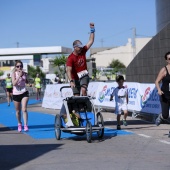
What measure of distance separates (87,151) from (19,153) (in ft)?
3.86

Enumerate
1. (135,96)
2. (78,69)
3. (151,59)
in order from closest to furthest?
(78,69)
(135,96)
(151,59)

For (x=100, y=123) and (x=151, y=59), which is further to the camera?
(x=151, y=59)

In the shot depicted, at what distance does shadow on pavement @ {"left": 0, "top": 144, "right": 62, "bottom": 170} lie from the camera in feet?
26.5

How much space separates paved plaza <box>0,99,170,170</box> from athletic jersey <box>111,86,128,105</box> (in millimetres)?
1221

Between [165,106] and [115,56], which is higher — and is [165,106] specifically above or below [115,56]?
below

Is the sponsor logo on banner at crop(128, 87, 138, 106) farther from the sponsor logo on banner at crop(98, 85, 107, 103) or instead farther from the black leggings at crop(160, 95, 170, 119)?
the black leggings at crop(160, 95, 170, 119)

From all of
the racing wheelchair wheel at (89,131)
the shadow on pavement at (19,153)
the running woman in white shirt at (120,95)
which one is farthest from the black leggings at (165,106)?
the running woman in white shirt at (120,95)

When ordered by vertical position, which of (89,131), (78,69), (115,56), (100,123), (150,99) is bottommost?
(89,131)

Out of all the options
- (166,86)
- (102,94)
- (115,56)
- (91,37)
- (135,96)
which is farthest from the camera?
(115,56)

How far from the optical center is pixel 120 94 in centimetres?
1385

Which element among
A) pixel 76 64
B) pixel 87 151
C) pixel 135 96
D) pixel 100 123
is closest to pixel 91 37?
pixel 76 64

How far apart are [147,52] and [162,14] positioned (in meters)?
19.0

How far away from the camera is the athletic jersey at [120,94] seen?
45.3ft

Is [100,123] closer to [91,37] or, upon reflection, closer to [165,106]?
[165,106]
